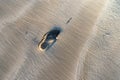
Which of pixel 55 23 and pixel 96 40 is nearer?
pixel 96 40

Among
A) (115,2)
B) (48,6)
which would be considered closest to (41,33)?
(48,6)

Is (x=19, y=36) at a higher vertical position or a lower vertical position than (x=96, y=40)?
lower

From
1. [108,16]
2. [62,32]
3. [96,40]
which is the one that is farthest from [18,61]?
[108,16]

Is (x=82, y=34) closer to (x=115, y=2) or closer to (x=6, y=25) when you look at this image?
(x=115, y=2)

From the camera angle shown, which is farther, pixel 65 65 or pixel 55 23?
pixel 55 23

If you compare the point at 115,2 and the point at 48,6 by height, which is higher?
the point at 115,2

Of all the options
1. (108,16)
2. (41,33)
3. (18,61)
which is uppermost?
(108,16)

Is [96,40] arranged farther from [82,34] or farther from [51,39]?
[51,39]
